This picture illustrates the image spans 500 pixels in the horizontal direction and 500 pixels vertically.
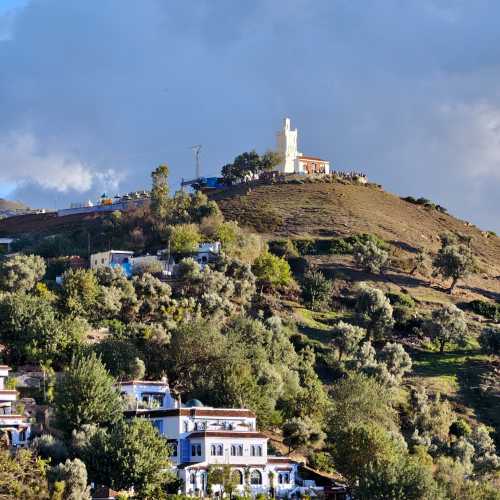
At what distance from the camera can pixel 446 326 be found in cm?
11006

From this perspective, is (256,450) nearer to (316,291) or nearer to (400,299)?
(316,291)

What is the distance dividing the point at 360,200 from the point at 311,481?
7689 centimetres

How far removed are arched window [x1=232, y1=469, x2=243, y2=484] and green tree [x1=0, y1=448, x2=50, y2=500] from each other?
39.5 ft

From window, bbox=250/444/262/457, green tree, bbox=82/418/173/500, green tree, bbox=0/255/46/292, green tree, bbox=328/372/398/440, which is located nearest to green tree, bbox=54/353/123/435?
green tree, bbox=82/418/173/500

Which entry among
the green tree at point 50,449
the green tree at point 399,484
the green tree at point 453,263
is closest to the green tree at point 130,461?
the green tree at point 50,449

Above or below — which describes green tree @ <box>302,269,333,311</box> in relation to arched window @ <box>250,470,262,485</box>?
above

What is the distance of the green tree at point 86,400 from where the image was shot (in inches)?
2867

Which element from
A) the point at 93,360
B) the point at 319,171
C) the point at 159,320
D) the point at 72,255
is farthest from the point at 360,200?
the point at 93,360

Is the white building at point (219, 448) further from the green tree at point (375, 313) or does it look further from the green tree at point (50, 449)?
the green tree at point (375, 313)

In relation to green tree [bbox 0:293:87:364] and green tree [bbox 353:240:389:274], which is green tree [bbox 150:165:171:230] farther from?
green tree [bbox 0:293:87:364]

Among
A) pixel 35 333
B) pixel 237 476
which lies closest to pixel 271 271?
pixel 35 333

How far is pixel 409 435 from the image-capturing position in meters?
90.9

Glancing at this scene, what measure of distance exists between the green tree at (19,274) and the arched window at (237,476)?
111 ft

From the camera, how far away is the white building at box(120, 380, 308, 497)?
72.2 meters
